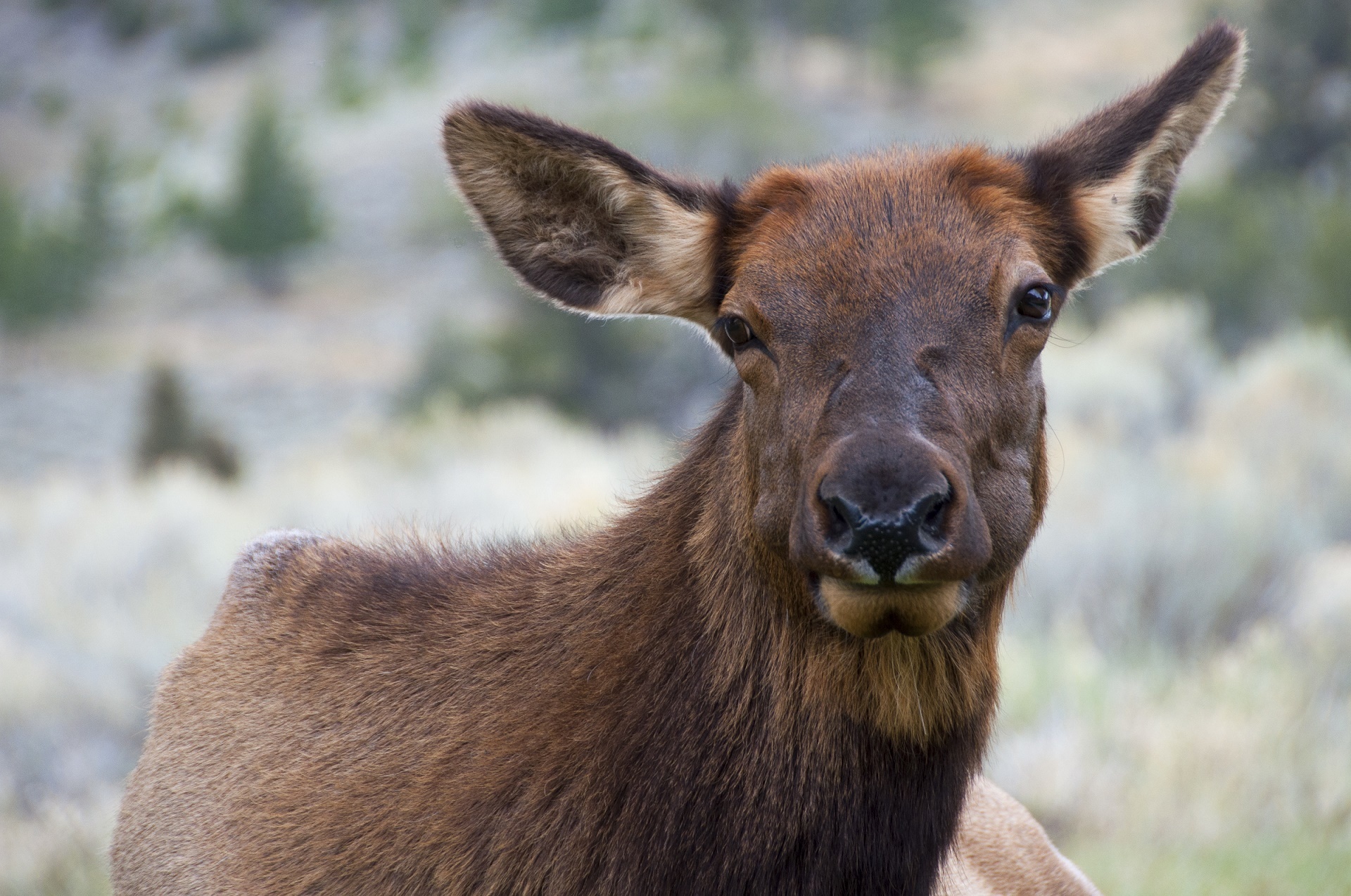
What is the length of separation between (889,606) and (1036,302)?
36.1 inches

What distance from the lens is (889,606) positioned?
2799mm

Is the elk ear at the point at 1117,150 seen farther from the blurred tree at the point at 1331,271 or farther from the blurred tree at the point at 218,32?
the blurred tree at the point at 218,32

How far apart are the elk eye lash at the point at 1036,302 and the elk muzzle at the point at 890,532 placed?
59 cm

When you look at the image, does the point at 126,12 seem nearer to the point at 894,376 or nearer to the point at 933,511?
the point at 894,376

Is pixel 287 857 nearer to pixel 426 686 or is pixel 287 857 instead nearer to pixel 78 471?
pixel 426 686

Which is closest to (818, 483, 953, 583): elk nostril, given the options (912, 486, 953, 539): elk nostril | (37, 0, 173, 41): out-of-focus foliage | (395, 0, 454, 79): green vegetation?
(912, 486, 953, 539): elk nostril

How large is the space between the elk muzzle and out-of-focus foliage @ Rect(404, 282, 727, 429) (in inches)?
815

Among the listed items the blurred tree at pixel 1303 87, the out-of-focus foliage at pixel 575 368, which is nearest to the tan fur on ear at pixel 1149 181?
the out-of-focus foliage at pixel 575 368

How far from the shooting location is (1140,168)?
3666 mm

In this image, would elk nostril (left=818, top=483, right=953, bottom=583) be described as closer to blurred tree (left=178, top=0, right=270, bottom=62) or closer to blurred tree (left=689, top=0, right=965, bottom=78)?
blurred tree (left=689, top=0, right=965, bottom=78)

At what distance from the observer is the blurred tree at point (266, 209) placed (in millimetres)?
41625

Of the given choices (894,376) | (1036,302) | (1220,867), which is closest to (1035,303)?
(1036,302)

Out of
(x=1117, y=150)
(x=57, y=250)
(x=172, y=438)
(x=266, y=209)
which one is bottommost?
(x=1117, y=150)

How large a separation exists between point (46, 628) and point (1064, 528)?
745cm
